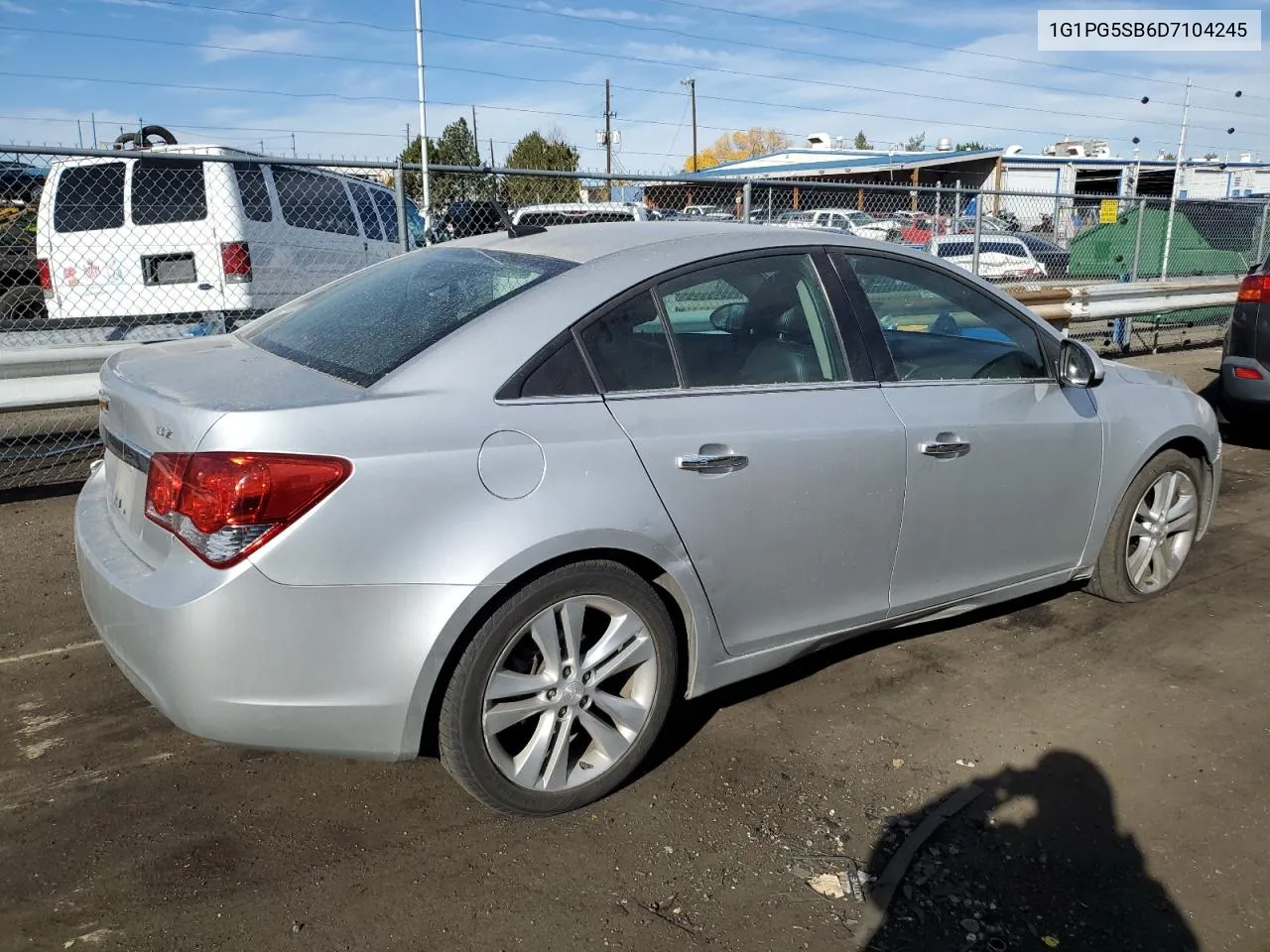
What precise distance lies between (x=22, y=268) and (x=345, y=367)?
20.1 ft

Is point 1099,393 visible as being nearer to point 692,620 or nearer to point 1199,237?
point 692,620

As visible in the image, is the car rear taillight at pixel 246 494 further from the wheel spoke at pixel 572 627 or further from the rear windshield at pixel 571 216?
the rear windshield at pixel 571 216

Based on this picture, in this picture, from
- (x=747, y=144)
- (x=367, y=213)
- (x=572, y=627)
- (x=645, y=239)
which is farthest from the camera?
(x=747, y=144)

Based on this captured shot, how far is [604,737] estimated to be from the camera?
2.99 meters

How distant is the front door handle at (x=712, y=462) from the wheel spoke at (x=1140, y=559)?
235 centimetres

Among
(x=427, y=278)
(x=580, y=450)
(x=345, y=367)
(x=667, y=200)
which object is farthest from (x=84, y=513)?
(x=667, y=200)

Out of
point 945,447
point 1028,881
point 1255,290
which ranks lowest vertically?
point 1028,881

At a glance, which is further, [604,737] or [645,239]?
[645,239]

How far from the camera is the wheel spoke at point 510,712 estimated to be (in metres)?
2.78

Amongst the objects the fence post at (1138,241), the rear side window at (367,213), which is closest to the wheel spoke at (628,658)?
the rear side window at (367,213)

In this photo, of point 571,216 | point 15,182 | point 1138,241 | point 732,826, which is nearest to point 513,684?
point 732,826

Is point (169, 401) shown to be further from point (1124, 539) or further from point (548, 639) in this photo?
point (1124, 539)

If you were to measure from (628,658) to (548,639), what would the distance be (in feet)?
0.90

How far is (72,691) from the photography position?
3688 mm
